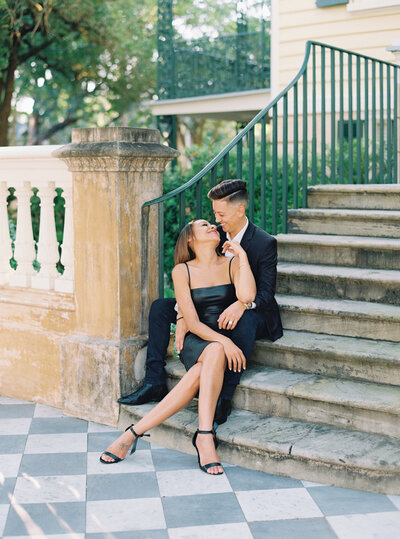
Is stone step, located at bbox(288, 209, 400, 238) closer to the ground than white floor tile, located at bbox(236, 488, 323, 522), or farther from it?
farther from it

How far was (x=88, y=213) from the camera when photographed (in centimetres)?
452

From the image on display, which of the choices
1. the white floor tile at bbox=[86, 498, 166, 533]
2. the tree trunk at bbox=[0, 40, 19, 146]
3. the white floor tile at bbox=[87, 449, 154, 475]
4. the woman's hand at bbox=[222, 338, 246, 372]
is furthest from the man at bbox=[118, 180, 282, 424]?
the tree trunk at bbox=[0, 40, 19, 146]

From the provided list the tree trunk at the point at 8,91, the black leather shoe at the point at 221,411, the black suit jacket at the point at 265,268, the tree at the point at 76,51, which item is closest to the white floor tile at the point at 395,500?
the black leather shoe at the point at 221,411

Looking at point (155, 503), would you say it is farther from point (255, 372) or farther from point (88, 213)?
point (88, 213)

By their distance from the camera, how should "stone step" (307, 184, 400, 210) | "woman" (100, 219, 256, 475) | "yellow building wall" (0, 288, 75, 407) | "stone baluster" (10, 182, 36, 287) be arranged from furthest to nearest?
"stone step" (307, 184, 400, 210), "stone baluster" (10, 182, 36, 287), "yellow building wall" (0, 288, 75, 407), "woman" (100, 219, 256, 475)

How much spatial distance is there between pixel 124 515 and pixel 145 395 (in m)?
1.15

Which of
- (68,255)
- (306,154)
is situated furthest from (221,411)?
(306,154)

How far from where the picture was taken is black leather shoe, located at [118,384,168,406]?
441 centimetres

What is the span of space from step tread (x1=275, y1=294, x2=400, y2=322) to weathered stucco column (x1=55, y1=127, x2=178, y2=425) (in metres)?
0.88

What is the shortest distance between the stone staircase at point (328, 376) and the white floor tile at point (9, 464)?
707 mm

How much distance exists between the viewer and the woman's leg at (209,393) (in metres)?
3.78

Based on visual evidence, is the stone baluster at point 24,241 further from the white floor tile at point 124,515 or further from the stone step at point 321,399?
the white floor tile at point 124,515

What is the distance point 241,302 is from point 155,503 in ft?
4.05

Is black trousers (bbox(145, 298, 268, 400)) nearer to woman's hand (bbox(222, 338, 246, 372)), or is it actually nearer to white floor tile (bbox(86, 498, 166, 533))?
woman's hand (bbox(222, 338, 246, 372))
